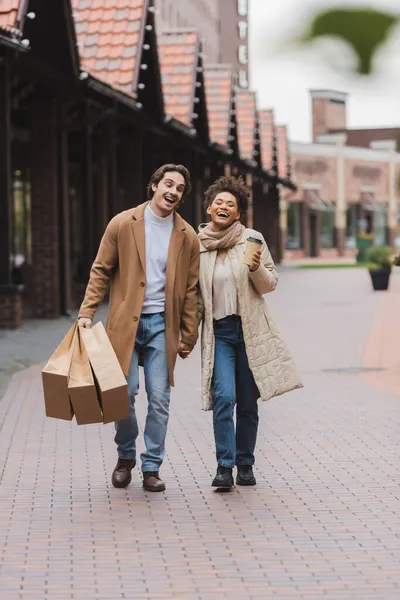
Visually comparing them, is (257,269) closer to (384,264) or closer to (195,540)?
(195,540)

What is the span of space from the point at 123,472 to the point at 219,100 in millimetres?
33161

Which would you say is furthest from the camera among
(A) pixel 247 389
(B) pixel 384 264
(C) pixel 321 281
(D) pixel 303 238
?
(D) pixel 303 238

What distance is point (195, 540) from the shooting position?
5855mm

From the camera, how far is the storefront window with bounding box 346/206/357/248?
88750 millimetres

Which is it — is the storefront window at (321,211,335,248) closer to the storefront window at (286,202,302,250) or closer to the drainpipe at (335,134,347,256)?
the drainpipe at (335,134,347,256)

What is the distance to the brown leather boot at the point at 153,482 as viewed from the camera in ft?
23.5

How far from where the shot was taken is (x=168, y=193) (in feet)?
23.2

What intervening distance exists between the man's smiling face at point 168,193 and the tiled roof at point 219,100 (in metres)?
31.1

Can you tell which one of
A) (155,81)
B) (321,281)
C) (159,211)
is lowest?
(321,281)

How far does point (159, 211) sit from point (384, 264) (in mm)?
29055

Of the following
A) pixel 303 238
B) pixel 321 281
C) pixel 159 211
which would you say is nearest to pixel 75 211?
pixel 321 281

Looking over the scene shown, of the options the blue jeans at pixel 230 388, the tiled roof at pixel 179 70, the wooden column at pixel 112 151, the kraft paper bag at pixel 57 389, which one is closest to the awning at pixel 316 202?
the tiled roof at pixel 179 70

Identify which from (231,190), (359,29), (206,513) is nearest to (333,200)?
(231,190)

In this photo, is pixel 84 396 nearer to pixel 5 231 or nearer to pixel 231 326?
pixel 231 326
